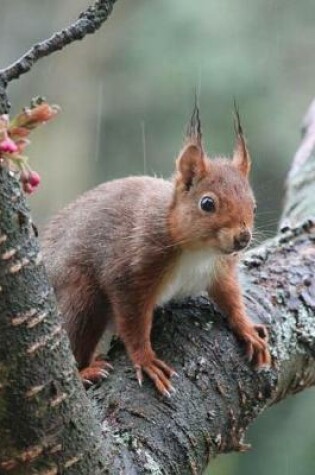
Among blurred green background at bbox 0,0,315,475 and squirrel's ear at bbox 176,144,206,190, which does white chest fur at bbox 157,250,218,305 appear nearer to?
squirrel's ear at bbox 176,144,206,190

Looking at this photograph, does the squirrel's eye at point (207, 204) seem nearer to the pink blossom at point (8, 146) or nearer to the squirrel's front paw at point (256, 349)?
the squirrel's front paw at point (256, 349)

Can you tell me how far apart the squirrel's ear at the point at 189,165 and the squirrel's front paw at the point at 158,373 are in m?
0.45

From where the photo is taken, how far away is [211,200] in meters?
2.02

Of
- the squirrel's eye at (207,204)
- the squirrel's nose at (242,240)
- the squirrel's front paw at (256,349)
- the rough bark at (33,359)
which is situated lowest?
the rough bark at (33,359)

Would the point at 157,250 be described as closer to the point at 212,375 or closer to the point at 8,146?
the point at 212,375

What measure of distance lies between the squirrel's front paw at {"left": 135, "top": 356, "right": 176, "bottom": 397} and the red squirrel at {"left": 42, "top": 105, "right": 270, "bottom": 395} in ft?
0.41

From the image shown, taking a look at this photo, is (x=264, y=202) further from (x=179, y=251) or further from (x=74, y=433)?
(x=74, y=433)

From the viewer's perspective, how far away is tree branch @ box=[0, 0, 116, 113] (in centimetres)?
103

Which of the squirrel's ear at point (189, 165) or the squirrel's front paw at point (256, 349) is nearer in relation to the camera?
the squirrel's front paw at point (256, 349)

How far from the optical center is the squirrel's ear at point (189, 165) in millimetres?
2049

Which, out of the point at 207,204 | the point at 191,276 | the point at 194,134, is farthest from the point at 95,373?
the point at 194,134

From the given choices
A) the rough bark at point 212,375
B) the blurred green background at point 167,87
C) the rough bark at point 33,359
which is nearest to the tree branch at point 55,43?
the rough bark at point 33,359

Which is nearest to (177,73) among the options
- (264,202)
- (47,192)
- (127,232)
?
(47,192)

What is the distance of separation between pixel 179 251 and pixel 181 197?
0.11 metres
